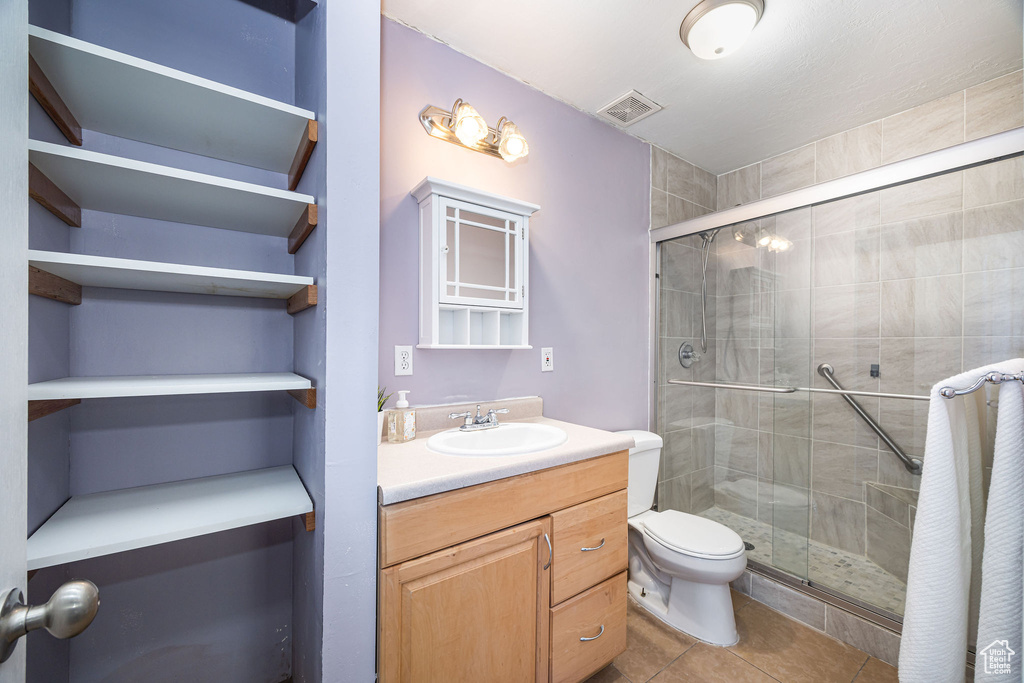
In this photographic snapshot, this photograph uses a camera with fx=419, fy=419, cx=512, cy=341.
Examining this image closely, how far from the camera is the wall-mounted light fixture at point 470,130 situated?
1.65 m

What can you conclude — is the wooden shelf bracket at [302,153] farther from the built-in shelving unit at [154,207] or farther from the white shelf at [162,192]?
the white shelf at [162,192]

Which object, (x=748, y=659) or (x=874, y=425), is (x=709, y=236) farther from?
(x=748, y=659)

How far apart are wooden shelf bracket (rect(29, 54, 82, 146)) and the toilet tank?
2148 mm

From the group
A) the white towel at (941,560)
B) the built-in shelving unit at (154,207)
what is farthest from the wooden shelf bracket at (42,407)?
the white towel at (941,560)

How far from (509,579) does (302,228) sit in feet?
3.74

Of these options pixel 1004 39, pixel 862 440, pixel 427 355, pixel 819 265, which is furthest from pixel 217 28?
pixel 862 440

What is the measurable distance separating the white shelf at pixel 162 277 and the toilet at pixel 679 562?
65.2 inches

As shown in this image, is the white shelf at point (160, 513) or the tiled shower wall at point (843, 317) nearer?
the white shelf at point (160, 513)

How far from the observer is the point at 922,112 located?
2031 mm

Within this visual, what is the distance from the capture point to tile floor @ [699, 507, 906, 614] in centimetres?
173

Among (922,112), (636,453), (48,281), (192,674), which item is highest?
(922,112)

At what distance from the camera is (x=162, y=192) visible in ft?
3.30

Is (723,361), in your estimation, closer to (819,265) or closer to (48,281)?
(819,265)

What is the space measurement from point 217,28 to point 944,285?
8.77 feet
